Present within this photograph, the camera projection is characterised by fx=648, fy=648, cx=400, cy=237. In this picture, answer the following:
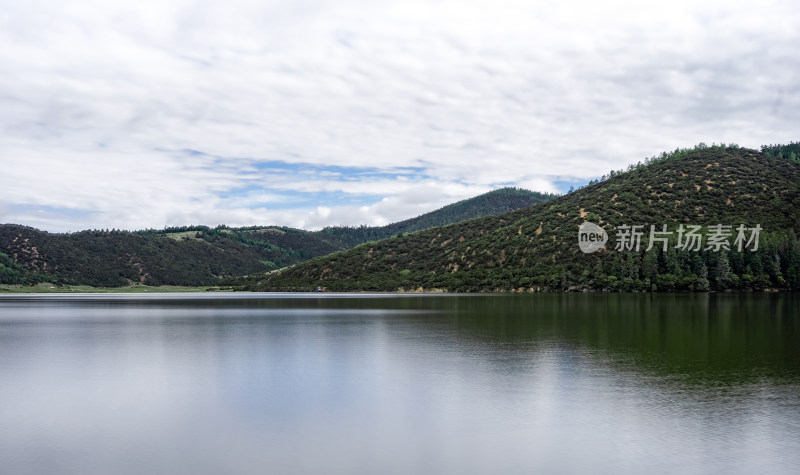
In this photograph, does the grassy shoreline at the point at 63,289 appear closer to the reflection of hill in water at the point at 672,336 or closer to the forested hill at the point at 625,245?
the forested hill at the point at 625,245

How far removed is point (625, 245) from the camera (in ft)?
387

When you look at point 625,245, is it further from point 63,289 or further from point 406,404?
point 63,289

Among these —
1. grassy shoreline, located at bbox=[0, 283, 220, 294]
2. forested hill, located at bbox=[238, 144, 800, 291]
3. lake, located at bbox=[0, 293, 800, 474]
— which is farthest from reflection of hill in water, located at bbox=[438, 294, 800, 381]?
grassy shoreline, located at bbox=[0, 283, 220, 294]

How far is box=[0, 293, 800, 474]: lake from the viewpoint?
1475 cm

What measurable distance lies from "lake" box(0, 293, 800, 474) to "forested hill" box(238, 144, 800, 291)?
7677cm

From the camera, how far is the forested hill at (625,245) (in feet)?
361

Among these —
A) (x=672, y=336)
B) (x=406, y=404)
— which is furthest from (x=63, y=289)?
(x=406, y=404)

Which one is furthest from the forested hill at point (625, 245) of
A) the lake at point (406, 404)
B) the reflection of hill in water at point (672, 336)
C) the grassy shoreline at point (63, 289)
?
→ the lake at point (406, 404)

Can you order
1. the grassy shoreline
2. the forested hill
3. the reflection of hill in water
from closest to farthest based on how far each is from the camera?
the reflection of hill in water < the forested hill < the grassy shoreline

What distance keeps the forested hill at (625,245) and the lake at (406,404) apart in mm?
76772

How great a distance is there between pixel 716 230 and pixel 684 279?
13.9 meters

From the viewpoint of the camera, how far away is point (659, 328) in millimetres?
44562

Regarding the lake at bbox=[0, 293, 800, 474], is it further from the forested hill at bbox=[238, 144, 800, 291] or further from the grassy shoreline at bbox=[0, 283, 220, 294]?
the grassy shoreline at bbox=[0, 283, 220, 294]

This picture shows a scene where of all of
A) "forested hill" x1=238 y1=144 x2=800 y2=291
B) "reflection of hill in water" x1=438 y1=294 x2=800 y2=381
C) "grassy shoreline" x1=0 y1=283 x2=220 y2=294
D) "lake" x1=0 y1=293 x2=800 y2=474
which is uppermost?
"forested hill" x1=238 y1=144 x2=800 y2=291
